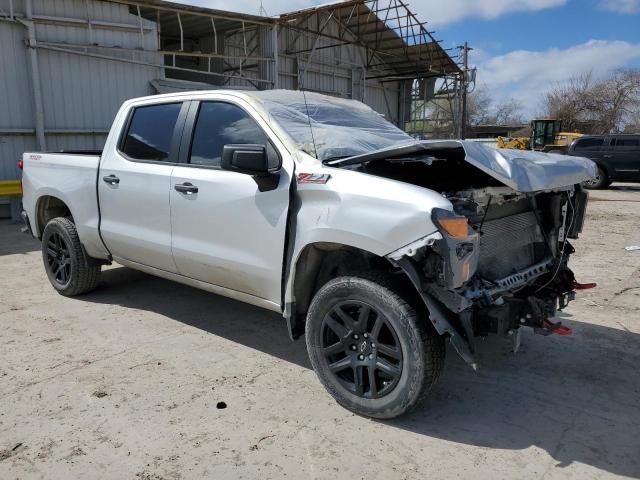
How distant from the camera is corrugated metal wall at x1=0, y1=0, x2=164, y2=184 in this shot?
11.5 meters

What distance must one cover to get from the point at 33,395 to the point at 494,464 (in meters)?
2.81

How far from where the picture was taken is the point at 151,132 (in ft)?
14.9

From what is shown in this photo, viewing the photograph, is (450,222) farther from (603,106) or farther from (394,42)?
(603,106)

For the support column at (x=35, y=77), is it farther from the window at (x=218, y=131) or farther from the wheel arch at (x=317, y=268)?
the wheel arch at (x=317, y=268)

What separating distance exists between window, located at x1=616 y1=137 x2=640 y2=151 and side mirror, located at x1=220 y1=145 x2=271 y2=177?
18.3m

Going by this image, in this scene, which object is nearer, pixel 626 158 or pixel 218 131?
pixel 218 131

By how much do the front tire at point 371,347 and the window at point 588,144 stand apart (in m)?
18.3

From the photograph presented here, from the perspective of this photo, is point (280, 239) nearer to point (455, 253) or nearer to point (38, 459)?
point (455, 253)

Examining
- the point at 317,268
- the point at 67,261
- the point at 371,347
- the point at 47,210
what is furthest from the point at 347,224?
the point at 47,210

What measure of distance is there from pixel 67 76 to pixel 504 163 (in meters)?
12.0

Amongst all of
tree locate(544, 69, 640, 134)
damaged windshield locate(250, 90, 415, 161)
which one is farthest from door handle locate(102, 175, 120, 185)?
tree locate(544, 69, 640, 134)

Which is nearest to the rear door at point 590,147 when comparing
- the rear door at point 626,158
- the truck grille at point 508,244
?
the rear door at point 626,158

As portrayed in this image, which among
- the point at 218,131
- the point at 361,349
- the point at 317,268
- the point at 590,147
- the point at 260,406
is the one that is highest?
the point at 218,131

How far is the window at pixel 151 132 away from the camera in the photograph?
14.3 feet
